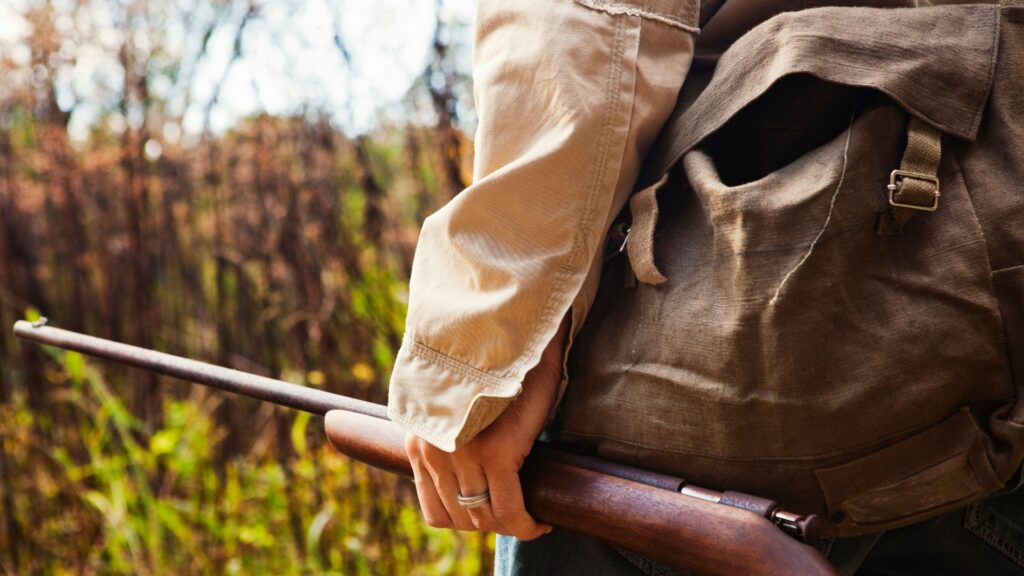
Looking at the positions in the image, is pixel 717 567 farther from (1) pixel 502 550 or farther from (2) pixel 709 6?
(2) pixel 709 6

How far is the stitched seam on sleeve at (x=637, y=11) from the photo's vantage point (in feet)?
3.07

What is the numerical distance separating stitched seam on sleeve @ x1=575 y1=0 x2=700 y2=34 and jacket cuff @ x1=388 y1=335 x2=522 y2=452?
0.40 meters

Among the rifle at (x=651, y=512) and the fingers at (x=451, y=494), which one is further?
the fingers at (x=451, y=494)

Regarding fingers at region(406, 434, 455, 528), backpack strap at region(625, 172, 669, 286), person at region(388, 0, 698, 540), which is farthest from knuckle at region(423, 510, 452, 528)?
backpack strap at region(625, 172, 669, 286)

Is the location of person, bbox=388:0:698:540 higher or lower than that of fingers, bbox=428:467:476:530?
higher

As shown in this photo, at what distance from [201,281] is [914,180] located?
330 centimetres

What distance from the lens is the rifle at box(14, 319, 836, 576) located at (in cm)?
80

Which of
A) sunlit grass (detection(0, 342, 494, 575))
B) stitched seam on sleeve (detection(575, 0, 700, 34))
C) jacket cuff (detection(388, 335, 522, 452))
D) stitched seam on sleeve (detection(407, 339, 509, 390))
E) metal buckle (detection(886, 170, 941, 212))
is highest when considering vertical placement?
stitched seam on sleeve (detection(575, 0, 700, 34))

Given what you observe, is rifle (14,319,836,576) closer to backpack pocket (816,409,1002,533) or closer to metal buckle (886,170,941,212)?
backpack pocket (816,409,1002,533)

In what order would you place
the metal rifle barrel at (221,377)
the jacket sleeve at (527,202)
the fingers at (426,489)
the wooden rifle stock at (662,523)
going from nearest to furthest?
the wooden rifle stock at (662,523) → the jacket sleeve at (527,202) → the fingers at (426,489) → the metal rifle barrel at (221,377)

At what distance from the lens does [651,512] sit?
2.88ft

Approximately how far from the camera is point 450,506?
103 cm

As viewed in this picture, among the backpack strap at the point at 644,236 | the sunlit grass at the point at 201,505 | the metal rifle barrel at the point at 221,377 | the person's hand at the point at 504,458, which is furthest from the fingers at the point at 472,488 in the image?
the sunlit grass at the point at 201,505

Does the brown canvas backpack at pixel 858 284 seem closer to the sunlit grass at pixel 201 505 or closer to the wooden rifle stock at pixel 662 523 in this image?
the wooden rifle stock at pixel 662 523
